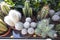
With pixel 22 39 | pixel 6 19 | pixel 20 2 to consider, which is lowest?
pixel 22 39

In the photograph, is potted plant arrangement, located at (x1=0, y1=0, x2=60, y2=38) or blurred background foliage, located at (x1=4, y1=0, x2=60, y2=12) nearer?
potted plant arrangement, located at (x1=0, y1=0, x2=60, y2=38)

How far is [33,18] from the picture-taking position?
3.42 ft

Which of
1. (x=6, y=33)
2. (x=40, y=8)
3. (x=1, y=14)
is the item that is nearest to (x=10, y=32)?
(x=6, y=33)

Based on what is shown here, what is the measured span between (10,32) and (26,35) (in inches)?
4.7

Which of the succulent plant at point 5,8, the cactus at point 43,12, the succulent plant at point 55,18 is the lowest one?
the succulent plant at point 55,18

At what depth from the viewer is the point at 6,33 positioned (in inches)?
40.2

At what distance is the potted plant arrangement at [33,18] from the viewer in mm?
961

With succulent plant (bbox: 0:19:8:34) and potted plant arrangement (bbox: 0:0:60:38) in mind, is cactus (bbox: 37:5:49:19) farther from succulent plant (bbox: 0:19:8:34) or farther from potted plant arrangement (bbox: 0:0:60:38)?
succulent plant (bbox: 0:19:8:34)

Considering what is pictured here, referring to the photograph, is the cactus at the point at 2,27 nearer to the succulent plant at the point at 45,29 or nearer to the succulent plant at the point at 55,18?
the succulent plant at the point at 45,29

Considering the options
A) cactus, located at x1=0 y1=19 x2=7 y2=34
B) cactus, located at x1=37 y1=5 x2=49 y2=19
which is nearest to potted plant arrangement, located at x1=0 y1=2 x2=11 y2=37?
cactus, located at x1=0 y1=19 x2=7 y2=34

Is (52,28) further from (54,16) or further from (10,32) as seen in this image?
(10,32)

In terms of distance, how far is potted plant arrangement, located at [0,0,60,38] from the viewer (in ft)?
3.15

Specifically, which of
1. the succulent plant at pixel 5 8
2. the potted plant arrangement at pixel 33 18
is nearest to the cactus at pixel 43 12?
the potted plant arrangement at pixel 33 18

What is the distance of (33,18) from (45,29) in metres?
0.14
